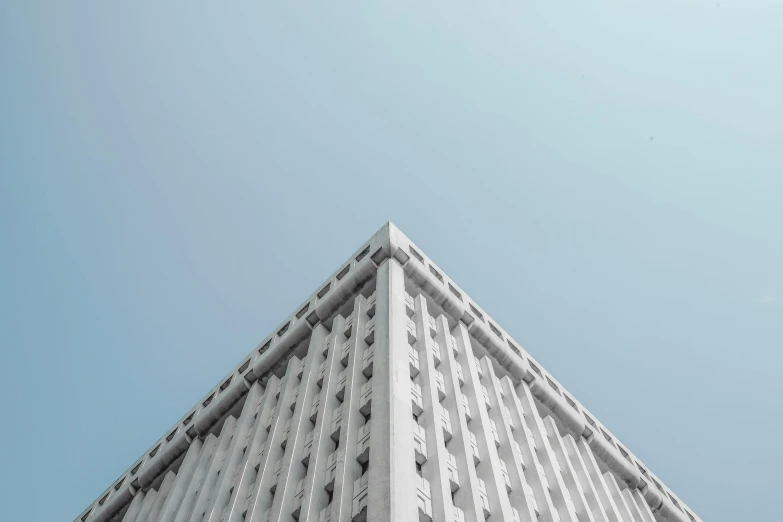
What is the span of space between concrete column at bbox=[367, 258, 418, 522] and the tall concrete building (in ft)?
0.23

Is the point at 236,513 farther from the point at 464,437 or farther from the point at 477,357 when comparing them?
the point at 477,357

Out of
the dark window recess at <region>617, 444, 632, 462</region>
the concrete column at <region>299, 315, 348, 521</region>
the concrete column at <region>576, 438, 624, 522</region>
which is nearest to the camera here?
the concrete column at <region>299, 315, 348, 521</region>

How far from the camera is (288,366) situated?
46781 millimetres

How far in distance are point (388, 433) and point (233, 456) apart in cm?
1603

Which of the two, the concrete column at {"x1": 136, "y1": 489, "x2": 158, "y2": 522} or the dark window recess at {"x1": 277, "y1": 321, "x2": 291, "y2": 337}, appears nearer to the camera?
the concrete column at {"x1": 136, "y1": 489, "x2": 158, "y2": 522}

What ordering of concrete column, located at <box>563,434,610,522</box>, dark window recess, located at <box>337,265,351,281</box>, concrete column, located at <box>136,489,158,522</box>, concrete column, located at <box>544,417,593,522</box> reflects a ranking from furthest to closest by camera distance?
dark window recess, located at <box>337,265,351,281</box> < concrete column, located at <box>136,489,158,522</box> < concrete column, located at <box>563,434,610,522</box> < concrete column, located at <box>544,417,593,522</box>

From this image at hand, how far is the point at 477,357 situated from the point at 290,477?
62.3 feet

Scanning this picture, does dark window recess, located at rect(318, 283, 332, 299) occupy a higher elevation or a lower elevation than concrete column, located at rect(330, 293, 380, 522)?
higher

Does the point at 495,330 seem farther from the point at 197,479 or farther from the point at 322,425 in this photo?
the point at 197,479

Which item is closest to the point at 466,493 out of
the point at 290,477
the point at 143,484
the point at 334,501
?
the point at 334,501

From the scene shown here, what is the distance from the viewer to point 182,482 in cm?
4450

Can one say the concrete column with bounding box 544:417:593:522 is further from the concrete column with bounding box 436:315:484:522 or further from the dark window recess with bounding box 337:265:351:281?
the dark window recess with bounding box 337:265:351:281

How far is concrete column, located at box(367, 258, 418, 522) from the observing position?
24000mm

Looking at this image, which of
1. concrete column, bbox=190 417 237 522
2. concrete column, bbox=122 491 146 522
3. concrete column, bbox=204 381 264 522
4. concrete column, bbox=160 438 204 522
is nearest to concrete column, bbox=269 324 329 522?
concrete column, bbox=204 381 264 522
